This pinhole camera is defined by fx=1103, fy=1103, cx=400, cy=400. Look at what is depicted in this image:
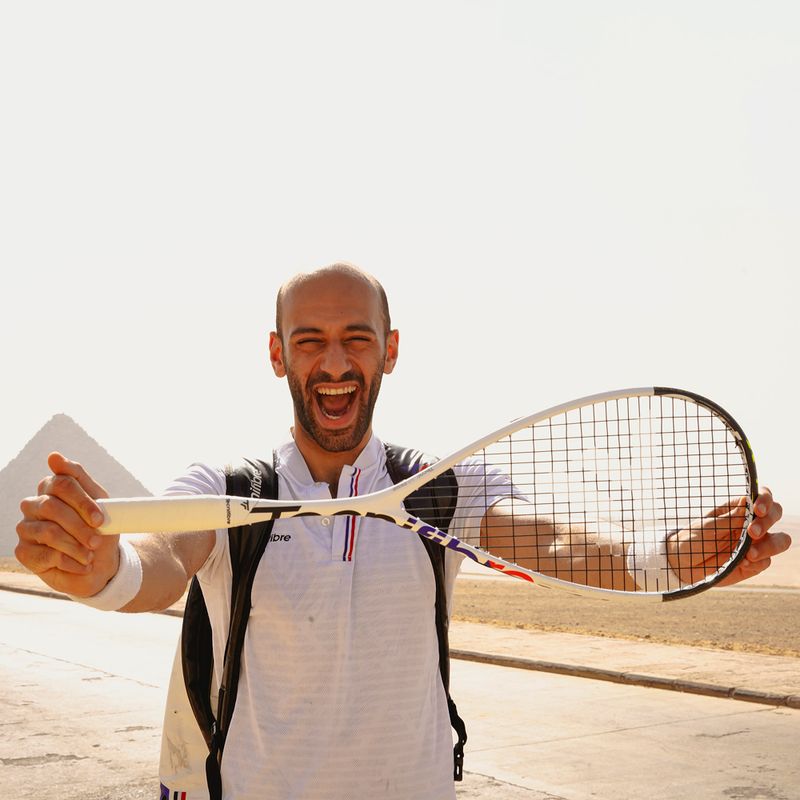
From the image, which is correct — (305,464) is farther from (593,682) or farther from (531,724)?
(593,682)

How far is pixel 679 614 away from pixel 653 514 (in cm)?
1924

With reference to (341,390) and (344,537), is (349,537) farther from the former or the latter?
(341,390)

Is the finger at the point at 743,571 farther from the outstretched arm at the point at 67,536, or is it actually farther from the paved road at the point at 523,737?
the paved road at the point at 523,737

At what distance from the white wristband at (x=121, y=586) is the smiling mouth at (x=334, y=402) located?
26.4 inches

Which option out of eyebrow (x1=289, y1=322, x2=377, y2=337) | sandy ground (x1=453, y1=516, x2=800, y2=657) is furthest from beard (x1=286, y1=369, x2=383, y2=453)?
sandy ground (x1=453, y1=516, x2=800, y2=657)

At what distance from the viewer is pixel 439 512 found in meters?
2.68

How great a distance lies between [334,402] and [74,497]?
88 cm

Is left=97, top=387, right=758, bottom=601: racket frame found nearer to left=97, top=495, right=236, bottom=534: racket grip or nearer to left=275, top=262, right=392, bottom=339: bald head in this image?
left=97, top=495, right=236, bottom=534: racket grip

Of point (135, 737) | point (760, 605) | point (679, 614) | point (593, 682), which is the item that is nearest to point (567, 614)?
point (679, 614)

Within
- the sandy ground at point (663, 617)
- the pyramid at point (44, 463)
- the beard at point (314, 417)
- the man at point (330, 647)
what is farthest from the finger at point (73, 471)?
the pyramid at point (44, 463)

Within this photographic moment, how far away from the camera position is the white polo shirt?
2.38 meters

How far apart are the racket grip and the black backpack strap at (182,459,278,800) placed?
20 centimetres

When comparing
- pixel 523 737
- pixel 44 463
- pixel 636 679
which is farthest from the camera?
pixel 44 463

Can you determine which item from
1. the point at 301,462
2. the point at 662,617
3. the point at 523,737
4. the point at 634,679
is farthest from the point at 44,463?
the point at 301,462
